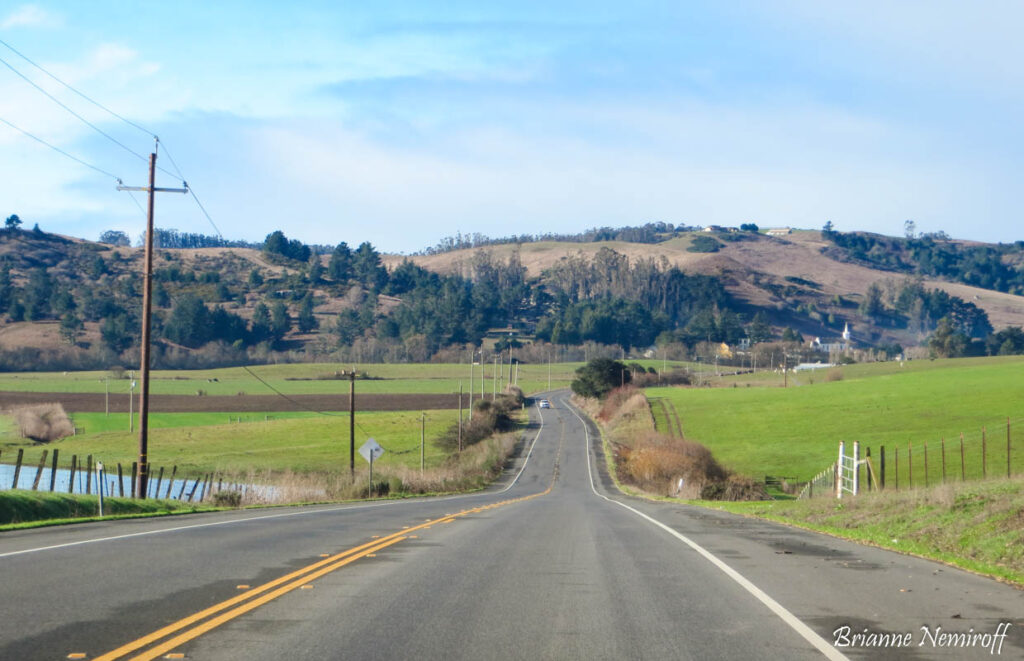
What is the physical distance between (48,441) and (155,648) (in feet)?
282

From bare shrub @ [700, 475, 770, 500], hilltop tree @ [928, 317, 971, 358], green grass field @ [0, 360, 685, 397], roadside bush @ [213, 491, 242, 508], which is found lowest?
bare shrub @ [700, 475, 770, 500]

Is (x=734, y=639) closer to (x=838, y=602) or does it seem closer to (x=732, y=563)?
(x=838, y=602)

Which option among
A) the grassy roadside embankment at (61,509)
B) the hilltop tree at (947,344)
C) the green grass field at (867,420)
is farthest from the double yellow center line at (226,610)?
the hilltop tree at (947,344)

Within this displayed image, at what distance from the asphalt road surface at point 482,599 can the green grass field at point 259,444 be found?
54.4 metres

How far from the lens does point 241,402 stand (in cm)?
11644

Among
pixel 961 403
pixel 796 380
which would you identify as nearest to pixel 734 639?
pixel 961 403

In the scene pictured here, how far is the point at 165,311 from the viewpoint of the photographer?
188m

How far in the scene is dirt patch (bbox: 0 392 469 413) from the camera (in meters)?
104

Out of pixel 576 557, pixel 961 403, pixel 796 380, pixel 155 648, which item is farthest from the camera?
pixel 796 380

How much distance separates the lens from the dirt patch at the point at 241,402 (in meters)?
104

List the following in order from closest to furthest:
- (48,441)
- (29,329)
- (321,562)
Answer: (321,562) < (48,441) < (29,329)
